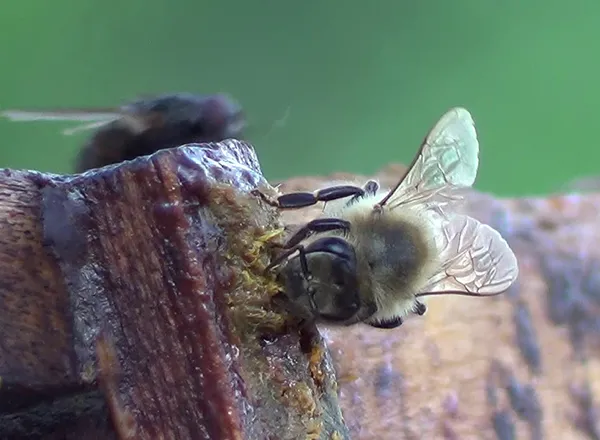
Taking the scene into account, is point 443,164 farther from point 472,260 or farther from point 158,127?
point 158,127

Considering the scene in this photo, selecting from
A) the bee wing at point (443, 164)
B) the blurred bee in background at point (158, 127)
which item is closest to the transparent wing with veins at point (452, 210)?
the bee wing at point (443, 164)

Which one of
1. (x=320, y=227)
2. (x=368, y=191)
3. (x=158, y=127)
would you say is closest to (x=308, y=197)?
(x=320, y=227)

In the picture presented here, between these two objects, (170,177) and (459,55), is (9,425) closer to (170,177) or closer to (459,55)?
(170,177)

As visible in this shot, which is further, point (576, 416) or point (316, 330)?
point (576, 416)

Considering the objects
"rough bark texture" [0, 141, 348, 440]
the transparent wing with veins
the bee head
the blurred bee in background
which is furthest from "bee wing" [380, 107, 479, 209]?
the blurred bee in background

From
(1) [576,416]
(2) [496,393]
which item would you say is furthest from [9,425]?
(1) [576,416]

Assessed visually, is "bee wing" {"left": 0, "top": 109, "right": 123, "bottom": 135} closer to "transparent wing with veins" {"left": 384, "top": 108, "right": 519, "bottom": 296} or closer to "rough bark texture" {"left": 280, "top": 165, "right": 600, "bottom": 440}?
"rough bark texture" {"left": 280, "top": 165, "right": 600, "bottom": 440}
